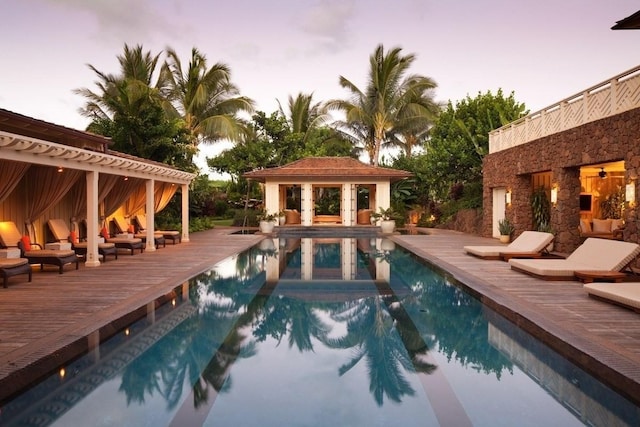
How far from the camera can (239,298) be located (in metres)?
7.79

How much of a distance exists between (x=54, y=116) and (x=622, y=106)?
27.8 meters

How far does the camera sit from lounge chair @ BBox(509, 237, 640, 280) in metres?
7.81

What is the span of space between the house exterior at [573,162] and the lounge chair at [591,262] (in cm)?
125

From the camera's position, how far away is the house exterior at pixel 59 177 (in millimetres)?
8648

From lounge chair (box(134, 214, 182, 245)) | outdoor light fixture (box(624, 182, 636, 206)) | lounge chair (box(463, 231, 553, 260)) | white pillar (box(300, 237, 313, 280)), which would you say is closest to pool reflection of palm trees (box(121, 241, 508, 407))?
white pillar (box(300, 237, 313, 280))

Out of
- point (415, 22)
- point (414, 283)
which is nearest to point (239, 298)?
point (414, 283)

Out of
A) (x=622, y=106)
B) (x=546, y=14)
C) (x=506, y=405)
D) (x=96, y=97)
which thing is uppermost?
Answer: (x=546, y=14)

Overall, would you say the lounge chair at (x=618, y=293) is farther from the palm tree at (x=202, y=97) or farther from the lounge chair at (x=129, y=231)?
the palm tree at (x=202, y=97)

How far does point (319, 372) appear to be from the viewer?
181 inches

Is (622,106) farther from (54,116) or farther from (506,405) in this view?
(54,116)

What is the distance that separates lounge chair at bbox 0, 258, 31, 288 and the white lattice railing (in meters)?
12.1

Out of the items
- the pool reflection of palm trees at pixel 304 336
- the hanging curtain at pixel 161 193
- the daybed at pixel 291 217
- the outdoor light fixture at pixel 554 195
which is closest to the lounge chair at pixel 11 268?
the pool reflection of palm trees at pixel 304 336

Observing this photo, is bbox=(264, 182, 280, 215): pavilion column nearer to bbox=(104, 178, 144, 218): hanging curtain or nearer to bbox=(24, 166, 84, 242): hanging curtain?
bbox=(104, 178, 144, 218): hanging curtain

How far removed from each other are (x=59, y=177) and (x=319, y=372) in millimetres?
9062
